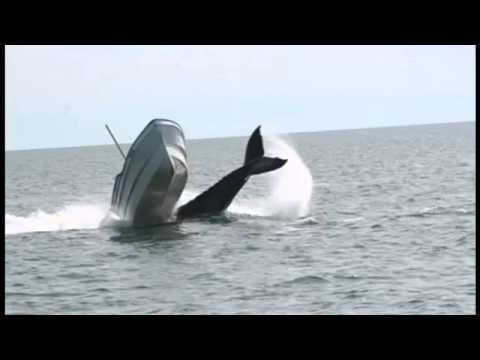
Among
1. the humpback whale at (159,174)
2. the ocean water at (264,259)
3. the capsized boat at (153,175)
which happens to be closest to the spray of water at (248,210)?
the ocean water at (264,259)

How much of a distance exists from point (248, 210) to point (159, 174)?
9.68 metres

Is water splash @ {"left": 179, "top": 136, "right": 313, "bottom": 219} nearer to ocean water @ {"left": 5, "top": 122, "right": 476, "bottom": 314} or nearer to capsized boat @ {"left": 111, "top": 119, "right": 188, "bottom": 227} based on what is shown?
ocean water @ {"left": 5, "top": 122, "right": 476, "bottom": 314}

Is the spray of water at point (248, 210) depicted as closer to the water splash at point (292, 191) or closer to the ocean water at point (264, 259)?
the water splash at point (292, 191)

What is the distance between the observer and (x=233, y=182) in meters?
35.1

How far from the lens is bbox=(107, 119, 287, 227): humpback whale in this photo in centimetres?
3288

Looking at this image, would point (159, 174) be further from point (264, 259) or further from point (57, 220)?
point (57, 220)

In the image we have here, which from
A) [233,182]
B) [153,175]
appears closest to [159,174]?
[153,175]

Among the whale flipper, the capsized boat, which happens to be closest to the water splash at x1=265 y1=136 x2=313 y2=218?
the whale flipper

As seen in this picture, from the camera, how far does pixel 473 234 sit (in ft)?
104

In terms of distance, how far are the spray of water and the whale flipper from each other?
325cm

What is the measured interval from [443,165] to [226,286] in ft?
202

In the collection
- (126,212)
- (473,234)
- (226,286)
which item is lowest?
(226,286)
